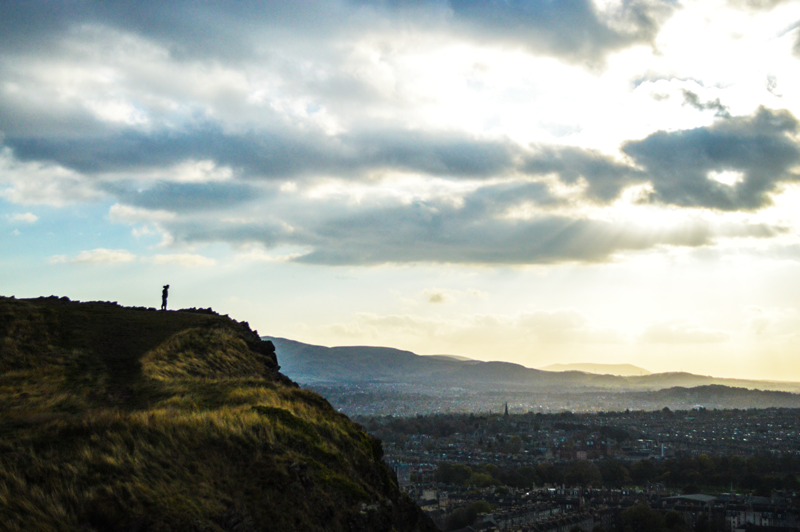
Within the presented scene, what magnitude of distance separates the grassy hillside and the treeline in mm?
71934

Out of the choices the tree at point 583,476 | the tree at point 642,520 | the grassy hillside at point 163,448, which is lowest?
the tree at point 583,476

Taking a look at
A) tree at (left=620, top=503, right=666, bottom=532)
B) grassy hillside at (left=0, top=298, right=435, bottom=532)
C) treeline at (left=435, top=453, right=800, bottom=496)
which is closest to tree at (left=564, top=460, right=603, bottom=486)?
treeline at (left=435, top=453, right=800, bottom=496)

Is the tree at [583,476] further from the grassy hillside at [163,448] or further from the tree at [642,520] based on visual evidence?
the grassy hillside at [163,448]

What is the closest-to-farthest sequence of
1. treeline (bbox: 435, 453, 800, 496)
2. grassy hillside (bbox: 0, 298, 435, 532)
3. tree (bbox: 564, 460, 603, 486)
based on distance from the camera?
grassy hillside (bbox: 0, 298, 435, 532)
treeline (bbox: 435, 453, 800, 496)
tree (bbox: 564, 460, 603, 486)

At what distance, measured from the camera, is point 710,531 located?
6150 centimetres

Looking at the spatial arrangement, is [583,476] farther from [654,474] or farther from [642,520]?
[642,520]

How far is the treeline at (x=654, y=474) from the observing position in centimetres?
8931

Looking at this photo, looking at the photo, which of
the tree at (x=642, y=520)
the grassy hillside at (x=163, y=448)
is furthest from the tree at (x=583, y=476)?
the grassy hillside at (x=163, y=448)

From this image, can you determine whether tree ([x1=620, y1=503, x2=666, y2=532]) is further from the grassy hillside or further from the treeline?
the grassy hillside

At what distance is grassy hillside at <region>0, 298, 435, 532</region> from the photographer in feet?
35.2

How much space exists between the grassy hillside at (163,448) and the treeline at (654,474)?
236ft

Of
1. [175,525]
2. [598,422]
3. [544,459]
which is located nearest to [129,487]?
[175,525]

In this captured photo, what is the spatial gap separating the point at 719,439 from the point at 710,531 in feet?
300

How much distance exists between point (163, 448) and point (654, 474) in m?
102
